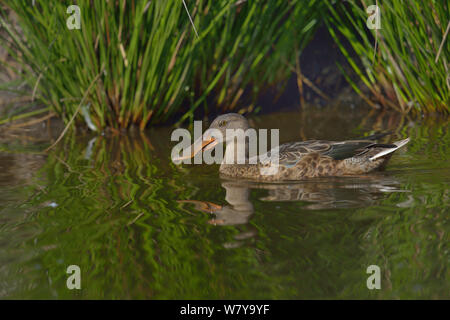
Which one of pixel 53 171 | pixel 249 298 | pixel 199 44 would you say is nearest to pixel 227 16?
pixel 199 44

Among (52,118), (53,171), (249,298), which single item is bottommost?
(249,298)

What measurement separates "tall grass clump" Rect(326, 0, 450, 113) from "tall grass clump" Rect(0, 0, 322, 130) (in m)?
0.89

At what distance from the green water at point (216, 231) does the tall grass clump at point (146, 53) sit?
1.28m

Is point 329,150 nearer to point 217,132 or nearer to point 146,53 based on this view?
point 217,132

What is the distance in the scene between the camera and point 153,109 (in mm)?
7559

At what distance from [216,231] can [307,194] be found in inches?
40.9

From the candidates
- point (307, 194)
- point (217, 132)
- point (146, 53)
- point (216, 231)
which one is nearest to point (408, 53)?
point (217, 132)

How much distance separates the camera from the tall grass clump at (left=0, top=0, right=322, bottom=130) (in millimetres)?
6598

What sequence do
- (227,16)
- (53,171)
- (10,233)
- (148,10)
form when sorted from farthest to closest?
(227,16) < (148,10) < (53,171) < (10,233)

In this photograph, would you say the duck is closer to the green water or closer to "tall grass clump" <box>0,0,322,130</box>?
the green water

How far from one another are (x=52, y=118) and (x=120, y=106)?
1.42m

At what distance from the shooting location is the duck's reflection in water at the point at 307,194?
174 inches

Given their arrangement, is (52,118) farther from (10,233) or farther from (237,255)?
(237,255)

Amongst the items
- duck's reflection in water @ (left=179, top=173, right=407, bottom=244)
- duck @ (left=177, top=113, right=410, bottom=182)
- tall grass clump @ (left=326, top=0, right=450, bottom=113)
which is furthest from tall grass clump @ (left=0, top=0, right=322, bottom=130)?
duck's reflection in water @ (left=179, top=173, right=407, bottom=244)
